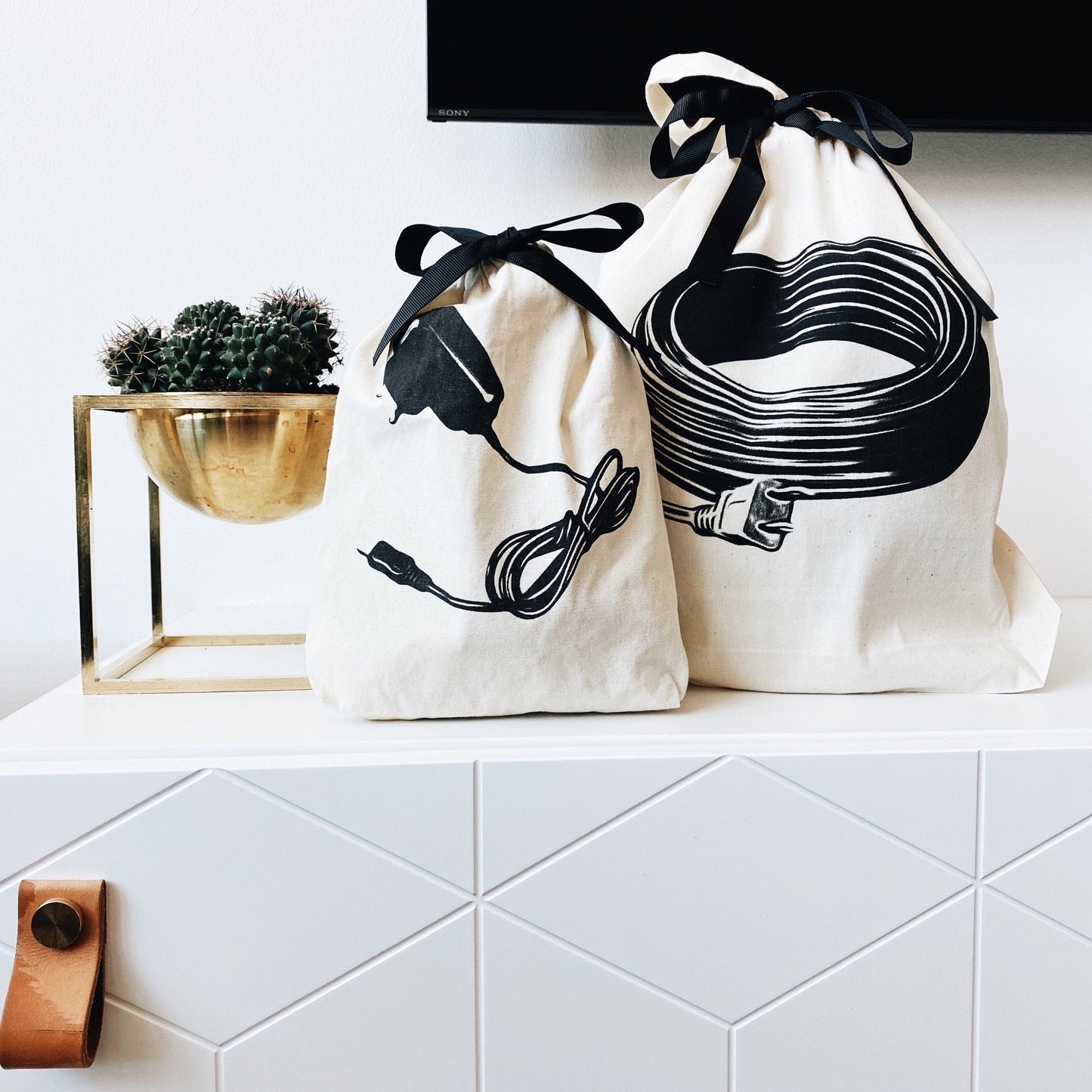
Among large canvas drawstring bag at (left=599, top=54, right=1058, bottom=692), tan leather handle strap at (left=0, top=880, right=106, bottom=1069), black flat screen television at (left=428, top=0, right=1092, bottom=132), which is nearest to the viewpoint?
tan leather handle strap at (left=0, top=880, right=106, bottom=1069)

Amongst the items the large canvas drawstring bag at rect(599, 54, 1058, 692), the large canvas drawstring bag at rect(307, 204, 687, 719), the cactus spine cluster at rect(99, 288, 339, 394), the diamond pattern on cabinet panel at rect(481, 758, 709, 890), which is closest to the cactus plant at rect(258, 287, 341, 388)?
the cactus spine cluster at rect(99, 288, 339, 394)

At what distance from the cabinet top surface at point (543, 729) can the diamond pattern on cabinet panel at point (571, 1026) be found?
0.33 feet

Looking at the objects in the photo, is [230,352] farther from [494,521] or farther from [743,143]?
[743,143]

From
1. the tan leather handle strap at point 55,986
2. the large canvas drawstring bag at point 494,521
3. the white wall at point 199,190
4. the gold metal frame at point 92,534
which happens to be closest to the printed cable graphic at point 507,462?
the large canvas drawstring bag at point 494,521

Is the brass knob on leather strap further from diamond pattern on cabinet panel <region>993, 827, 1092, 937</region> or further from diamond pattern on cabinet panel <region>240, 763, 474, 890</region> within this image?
diamond pattern on cabinet panel <region>993, 827, 1092, 937</region>

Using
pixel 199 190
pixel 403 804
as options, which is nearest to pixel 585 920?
pixel 403 804

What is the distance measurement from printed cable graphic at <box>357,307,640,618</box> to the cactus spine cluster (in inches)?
5.1

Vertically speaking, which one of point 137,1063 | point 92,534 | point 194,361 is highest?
point 194,361

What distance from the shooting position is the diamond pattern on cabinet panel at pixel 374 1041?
46 cm

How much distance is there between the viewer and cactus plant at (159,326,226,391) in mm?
598

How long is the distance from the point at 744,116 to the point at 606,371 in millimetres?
232

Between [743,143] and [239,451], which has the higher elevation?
[743,143]

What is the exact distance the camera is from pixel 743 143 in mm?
594

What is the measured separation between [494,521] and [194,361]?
0.82ft
